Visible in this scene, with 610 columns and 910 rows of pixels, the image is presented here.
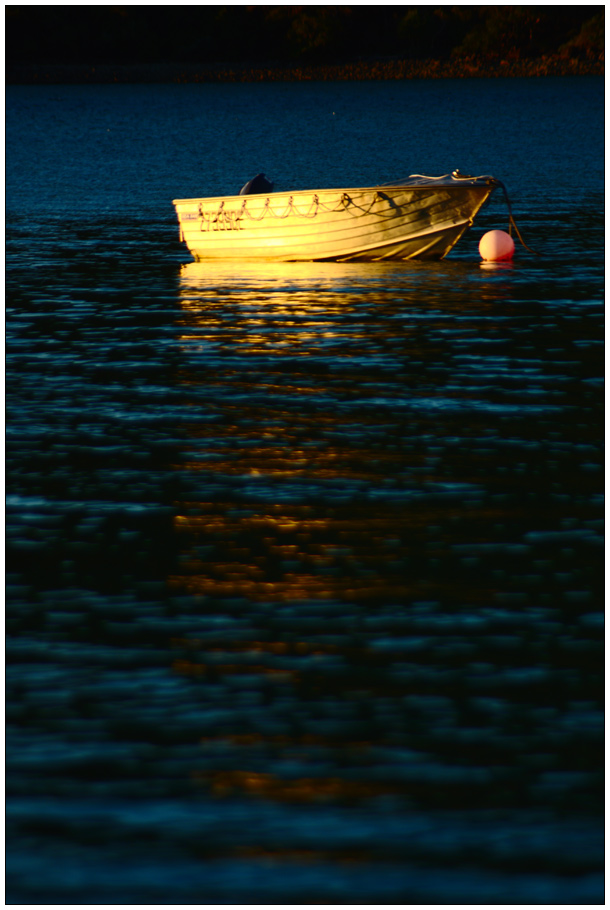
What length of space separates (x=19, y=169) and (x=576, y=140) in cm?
2724

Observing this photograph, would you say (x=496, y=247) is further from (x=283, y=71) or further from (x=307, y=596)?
(x=283, y=71)

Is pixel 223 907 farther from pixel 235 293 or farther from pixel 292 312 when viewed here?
pixel 235 293

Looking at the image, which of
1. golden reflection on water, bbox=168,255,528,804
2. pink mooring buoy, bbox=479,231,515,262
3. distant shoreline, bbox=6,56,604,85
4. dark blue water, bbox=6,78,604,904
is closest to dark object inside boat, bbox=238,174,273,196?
dark blue water, bbox=6,78,604,904

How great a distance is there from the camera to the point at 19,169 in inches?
2068

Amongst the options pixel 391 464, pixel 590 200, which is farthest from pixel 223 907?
pixel 590 200

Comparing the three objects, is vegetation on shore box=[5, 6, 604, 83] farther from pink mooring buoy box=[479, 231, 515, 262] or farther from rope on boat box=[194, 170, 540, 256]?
rope on boat box=[194, 170, 540, 256]

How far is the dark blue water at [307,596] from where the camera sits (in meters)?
6.20

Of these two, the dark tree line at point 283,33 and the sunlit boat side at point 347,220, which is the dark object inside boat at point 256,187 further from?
the dark tree line at point 283,33

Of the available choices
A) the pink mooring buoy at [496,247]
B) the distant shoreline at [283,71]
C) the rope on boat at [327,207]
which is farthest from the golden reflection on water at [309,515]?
the distant shoreline at [283,71]

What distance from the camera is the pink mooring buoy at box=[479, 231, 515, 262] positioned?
87.0ft

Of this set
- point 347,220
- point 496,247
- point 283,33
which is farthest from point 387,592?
point 283,33

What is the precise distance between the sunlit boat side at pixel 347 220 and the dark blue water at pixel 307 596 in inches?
99.0

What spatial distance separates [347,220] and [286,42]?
337ft

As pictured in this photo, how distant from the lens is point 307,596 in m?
9.19
